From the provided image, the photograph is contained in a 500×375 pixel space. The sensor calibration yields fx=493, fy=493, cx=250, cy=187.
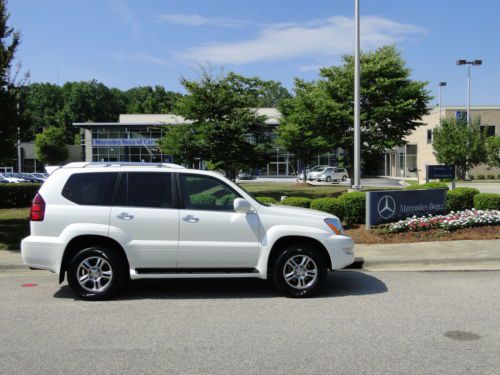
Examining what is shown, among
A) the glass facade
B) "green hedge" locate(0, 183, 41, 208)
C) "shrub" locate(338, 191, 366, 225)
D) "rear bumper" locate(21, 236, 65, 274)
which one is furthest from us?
the glass facade

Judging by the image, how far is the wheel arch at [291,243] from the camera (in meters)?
6.72

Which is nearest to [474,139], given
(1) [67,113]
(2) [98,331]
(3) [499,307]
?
(3) [499,307]

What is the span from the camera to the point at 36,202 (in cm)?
650

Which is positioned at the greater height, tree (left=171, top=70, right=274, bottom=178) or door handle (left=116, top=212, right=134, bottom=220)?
tree (left=171, top=70, right=274, bottom=178)

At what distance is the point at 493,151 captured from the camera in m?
42.0

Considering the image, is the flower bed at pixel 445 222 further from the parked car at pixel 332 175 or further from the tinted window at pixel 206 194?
the parked car at pixel 332 175

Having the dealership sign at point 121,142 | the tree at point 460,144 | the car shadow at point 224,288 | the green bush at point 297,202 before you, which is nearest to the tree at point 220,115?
the green bush at point 297,202

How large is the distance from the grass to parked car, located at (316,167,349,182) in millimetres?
31030

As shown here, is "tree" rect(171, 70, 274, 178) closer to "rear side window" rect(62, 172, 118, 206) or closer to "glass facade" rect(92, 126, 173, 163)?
"rear side window" rect(62, 172, 118, 206)

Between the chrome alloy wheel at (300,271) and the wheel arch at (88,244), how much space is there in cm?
217

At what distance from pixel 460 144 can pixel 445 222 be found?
31.2m

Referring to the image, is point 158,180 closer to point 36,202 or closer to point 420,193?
point 36,202

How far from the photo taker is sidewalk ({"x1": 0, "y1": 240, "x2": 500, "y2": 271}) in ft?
29.1

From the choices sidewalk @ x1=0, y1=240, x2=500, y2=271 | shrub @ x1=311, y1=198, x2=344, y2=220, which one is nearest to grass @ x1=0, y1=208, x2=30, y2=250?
sidewalk @ x1=0, y1=240, x2=500, y2=271
